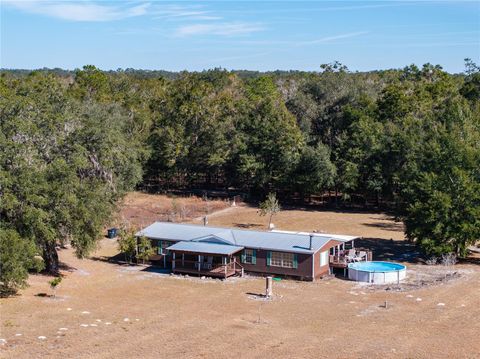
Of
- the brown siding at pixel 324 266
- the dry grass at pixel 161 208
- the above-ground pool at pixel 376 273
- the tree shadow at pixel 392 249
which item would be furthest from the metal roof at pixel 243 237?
the dry grass at pixel 161 208

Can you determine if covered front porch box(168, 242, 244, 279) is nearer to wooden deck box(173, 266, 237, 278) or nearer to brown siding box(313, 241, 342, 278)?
wooden deck box(173, 266, 237, 278)

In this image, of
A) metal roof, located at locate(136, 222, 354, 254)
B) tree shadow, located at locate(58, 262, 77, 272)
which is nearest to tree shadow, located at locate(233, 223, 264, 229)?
metal roof, located at locate(136, 222, 354, 254)

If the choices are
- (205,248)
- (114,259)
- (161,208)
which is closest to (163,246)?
(114,259)

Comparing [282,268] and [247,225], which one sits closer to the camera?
[282,268]

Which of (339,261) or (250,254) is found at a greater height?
(250,254)

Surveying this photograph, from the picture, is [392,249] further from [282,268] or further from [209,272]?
[209,272]

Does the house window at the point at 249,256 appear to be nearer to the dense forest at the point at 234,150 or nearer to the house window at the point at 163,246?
the house window at the point at 163,246
